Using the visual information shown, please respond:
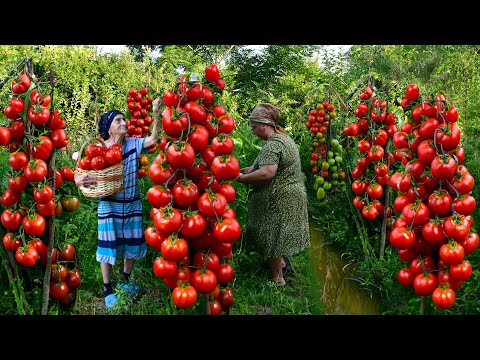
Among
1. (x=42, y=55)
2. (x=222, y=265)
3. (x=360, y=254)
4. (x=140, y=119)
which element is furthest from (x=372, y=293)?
(x=42, y=55)

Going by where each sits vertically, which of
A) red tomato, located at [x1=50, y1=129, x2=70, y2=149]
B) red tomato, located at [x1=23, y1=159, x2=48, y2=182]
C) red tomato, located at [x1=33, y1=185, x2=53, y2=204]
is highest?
red tomato, located at [x1=50, y1=129, x2=70, y2=149]

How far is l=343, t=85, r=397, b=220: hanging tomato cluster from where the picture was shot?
3633mm

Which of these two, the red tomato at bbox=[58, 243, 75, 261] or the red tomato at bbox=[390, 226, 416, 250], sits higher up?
the red tomato at bbox=[390, 226, 416, 250]

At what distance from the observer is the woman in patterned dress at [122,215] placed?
3.08 metres

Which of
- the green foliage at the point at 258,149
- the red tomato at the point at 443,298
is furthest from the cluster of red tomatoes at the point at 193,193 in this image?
the red tomato at the point at 443,298

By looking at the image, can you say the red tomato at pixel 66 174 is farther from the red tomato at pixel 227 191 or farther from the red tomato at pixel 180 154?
the red tomato at pixel 227 191

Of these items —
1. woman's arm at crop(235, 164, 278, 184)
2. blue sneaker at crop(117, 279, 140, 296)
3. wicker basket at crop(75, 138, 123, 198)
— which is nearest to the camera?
wicker basket at crop(75, 138, 123, 198)

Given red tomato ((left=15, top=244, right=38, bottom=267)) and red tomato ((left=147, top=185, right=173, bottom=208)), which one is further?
red tomato ((left=15, top=244, right=38, bottom=267))

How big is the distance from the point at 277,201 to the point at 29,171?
1806mm

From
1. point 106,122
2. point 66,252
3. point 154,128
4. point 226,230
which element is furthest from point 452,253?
point 106,122

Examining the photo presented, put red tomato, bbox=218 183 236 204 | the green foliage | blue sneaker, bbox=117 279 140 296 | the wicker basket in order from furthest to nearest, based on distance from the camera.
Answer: blue sneaker, bbox=117 279 140 296 → the green foliage → the wicker basket → red tomato, bbox=218 183 236 204

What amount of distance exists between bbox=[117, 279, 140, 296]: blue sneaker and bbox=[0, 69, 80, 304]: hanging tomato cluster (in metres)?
0.65

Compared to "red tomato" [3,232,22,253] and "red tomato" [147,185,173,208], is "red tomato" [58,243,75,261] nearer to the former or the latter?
"red tomato" [3,232,22,253]

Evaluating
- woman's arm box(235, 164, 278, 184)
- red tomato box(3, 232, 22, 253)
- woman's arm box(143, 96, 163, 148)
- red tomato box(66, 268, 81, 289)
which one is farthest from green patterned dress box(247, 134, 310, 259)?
red tomato box(3, 232, 22, 253)
